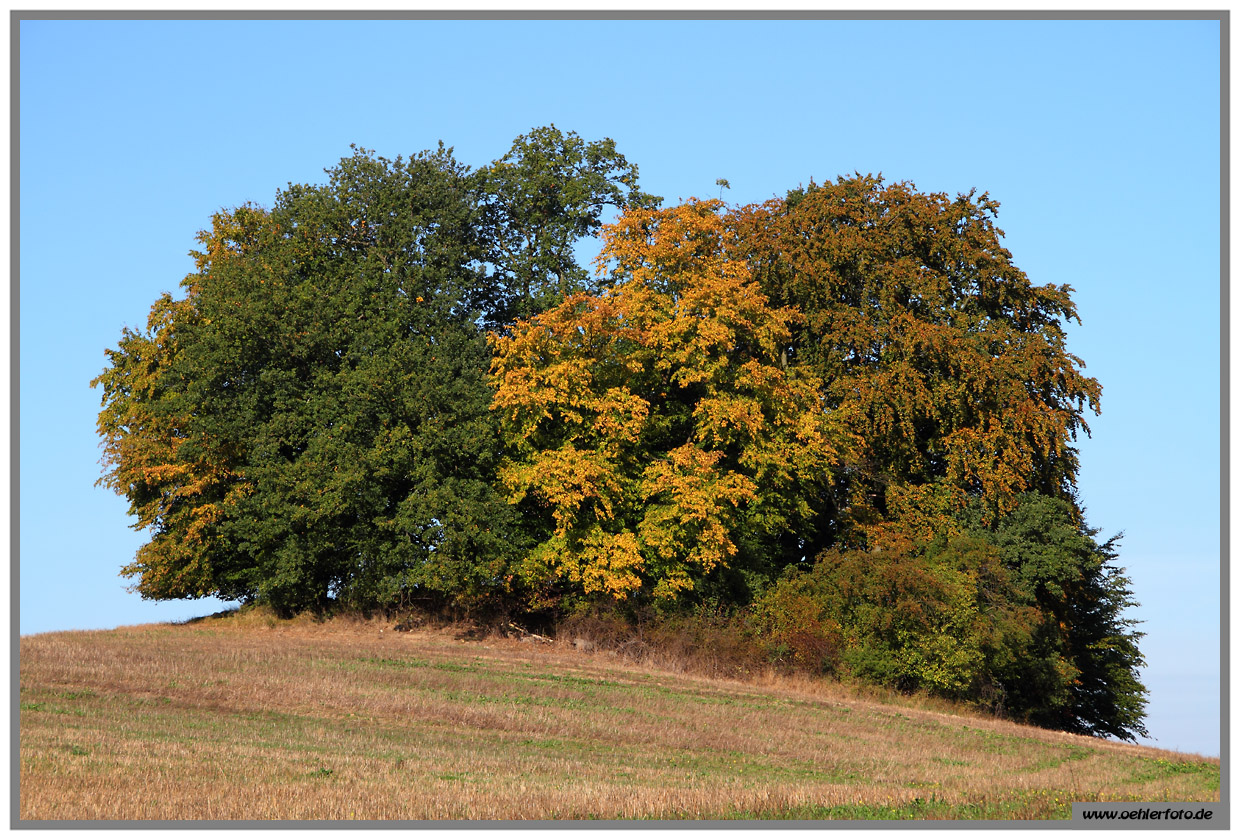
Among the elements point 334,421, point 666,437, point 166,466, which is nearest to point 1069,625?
point 666,437

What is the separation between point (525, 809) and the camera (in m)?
16.4

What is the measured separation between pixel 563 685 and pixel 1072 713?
22878 millimetres

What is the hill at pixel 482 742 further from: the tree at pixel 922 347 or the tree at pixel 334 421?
the tree at pixel 922 347

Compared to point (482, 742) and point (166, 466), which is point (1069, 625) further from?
point (166, 466)

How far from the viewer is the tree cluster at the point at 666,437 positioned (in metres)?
38.4

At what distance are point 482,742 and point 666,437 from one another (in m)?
19.3

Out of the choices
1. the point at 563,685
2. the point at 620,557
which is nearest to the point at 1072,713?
the point at 620,557

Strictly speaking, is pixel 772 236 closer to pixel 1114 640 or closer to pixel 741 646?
pixel 741 646

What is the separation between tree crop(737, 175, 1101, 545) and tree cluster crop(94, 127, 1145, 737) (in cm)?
13

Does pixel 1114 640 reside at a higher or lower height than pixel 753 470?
lower

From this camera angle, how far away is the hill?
55.7 feet

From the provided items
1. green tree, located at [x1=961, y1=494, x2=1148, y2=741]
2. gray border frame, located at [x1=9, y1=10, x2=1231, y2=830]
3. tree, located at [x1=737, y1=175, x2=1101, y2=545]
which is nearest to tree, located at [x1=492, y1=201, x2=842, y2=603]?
tree, located at [x1=737, y1=175, x2=1101, y2=545]

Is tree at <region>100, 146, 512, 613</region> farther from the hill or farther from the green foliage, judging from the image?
the green foliage

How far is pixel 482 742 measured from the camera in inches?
982
